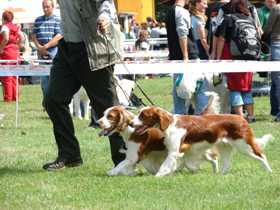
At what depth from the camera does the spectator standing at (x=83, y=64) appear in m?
6.80

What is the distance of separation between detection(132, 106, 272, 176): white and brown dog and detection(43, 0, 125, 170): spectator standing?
504 millimetres

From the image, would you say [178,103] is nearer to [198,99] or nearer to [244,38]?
[198,99]

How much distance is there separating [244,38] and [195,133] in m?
4.28

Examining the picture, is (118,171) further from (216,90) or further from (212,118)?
(216,90)

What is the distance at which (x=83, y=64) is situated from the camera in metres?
6.94

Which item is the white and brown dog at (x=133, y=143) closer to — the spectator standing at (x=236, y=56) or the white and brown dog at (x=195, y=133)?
the white and brown dog at (x=195, y=133)

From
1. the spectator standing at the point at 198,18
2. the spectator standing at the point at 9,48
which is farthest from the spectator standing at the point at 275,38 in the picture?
the spectator standing at the point at 9,48

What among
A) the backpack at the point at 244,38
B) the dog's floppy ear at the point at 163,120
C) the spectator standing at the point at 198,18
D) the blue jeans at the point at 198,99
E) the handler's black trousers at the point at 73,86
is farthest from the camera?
the spectator standing at the point at 198,18

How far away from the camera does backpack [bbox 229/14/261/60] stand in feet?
34.9

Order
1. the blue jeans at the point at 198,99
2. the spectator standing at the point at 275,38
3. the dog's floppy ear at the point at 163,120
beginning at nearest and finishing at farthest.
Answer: the dog's floppy ear at the point at 163,120, the blue jeans at the point at 198,99, the spectator standing at the point at 275,38

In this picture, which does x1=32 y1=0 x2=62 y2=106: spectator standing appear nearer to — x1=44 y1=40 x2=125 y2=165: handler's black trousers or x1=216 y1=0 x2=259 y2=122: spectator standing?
x1=216 y1=0 x2=259 y2=122: spectator standing

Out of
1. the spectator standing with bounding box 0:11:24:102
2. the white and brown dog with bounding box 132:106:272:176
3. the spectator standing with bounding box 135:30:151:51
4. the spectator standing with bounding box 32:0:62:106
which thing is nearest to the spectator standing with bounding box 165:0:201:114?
the spectator standing with bounding box 32:0:62:106

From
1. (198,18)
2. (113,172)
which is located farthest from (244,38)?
(113,172)

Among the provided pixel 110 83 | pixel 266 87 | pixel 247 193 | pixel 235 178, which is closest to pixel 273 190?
pixel 247 193
